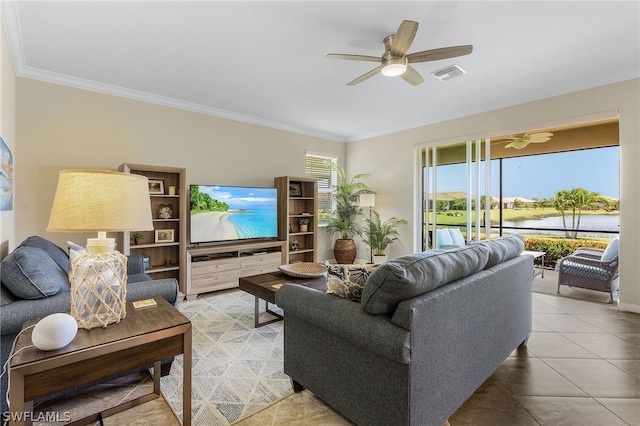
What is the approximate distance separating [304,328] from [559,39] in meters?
3.24

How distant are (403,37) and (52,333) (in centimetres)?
261

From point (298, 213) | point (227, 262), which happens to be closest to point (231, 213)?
point (227, 262)

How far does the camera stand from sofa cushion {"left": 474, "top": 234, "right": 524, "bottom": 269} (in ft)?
6.61

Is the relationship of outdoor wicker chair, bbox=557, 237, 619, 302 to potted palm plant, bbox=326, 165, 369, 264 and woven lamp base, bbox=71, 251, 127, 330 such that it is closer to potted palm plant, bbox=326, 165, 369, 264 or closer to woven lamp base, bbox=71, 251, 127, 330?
potted palm plant, bbox=326, 165, 369, 264

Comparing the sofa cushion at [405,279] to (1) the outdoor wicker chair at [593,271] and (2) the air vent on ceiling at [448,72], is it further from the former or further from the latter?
(1) the outdoor wicker chair at [593,271]

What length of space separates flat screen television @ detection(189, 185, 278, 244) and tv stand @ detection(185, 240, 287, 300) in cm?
16

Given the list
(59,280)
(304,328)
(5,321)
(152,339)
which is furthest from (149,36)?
(304,328)

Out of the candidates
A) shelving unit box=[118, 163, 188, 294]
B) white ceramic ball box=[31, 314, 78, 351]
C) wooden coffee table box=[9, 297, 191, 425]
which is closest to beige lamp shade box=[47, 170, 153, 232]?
white ceramic ball box=[31, 314, 78, 351]

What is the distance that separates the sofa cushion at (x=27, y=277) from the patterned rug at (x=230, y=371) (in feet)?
3.08

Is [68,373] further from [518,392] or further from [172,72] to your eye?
[172,72]

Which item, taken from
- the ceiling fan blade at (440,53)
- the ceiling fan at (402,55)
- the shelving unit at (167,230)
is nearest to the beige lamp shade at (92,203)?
the ceiling fan at (402,55)

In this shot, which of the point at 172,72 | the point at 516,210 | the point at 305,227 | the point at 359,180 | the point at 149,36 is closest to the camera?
the point at 149,36

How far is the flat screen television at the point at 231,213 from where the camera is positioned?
4086mm

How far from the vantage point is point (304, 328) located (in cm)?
179
